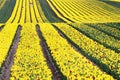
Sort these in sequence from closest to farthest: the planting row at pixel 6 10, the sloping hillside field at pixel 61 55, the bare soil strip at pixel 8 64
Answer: the sloping hillside field at pixel 61 55 < the bare soil strip at pixel 8 64 < the planting row at pixel 6 10

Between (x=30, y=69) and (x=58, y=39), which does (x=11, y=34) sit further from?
(x=30, y=69)

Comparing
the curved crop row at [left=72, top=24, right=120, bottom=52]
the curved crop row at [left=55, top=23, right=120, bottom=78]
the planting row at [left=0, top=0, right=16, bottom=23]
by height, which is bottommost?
the planting row at [left=0, top=0, right=16, bottom=23]

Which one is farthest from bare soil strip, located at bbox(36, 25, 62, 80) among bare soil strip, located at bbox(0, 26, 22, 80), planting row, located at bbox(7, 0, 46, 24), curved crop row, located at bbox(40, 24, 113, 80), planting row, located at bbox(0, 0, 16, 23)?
planting row, located at bbox(0, 0, 16, 23)

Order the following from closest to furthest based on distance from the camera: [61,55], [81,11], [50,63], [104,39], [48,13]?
[50,63] < [61,55] < [104,39] < [48,13] < [81,11]

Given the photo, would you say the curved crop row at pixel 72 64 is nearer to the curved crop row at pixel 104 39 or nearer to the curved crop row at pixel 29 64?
the curved crop row at pixel 29 64

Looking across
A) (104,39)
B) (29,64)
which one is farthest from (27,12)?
(29,64)

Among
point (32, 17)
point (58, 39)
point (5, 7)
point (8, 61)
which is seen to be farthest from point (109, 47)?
point (5, 7)

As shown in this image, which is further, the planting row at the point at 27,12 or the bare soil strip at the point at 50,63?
the planting row at the point at 27,12

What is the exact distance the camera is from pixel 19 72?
63.8ft

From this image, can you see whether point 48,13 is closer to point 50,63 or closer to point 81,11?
point 81,11

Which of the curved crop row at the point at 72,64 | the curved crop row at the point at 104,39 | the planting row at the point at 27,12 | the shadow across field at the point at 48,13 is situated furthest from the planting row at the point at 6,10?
the curved crop row at the point at 72,64

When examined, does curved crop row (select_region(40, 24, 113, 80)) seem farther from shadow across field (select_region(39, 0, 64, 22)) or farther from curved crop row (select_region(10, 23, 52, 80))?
shadow across field (select_region(39, 0, 64, 22))

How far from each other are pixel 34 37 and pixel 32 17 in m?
31.1

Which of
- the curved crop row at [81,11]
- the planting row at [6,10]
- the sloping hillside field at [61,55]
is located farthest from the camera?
the planting row at [6,10]
